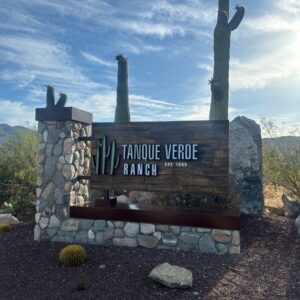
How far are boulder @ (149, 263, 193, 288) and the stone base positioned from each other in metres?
1.30

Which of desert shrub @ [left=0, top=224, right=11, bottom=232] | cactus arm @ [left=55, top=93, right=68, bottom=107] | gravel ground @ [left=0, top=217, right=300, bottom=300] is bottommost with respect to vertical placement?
gravel ground @ [left=0, top=217, right=300, bottom=300]

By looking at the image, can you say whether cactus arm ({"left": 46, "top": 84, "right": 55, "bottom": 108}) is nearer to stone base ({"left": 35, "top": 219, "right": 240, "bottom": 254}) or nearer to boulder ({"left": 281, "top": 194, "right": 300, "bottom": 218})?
stone base ({"left": 35, "top": 219, "right": 240, "bottom": 254})

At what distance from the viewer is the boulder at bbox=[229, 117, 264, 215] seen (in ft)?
31.2

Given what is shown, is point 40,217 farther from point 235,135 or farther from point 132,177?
point 235,135

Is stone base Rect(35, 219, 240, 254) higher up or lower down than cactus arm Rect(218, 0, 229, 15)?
lower down

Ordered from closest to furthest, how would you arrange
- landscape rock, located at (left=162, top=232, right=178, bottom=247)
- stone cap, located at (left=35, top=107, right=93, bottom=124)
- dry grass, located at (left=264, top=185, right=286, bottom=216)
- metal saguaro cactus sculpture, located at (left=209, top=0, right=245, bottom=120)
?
1. landscape rock, located at (left=162, top=232, right=178, bottom=247)
2. stone cap, located at (left=35, top=107, right=93, bottom=124)
3. dry grass, located at (left=264, top=185, right=286, bottom=216)
4. metal saguaro cactus sculpture, located at (left=209, top=0, right=245, bottom=120)

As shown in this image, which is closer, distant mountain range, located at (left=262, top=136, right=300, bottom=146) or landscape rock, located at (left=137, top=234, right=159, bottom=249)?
landscape rock, located at (left=137, top=234, right=159, bottom=249)

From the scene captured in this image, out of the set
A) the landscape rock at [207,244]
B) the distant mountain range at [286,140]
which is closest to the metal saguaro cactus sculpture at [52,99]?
the landscape rock at [207,244]

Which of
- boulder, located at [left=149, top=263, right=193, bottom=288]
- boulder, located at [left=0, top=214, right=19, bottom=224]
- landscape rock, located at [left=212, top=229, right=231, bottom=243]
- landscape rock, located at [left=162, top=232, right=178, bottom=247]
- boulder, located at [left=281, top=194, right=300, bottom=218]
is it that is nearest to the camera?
boulder, located at [left=149, top=263, right=193, bottom=288]

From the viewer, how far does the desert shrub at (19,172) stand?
38.7 feet

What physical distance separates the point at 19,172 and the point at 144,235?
7.48 metres

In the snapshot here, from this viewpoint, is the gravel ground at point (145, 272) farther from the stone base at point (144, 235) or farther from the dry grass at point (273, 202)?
the dry grass at point (273, 202)

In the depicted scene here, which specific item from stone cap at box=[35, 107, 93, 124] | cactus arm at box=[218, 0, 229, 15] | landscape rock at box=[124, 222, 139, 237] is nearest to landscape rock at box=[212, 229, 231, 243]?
landscape rock at box=[124, 222, 139, 237]

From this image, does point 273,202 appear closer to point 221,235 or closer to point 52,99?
point 221,235
